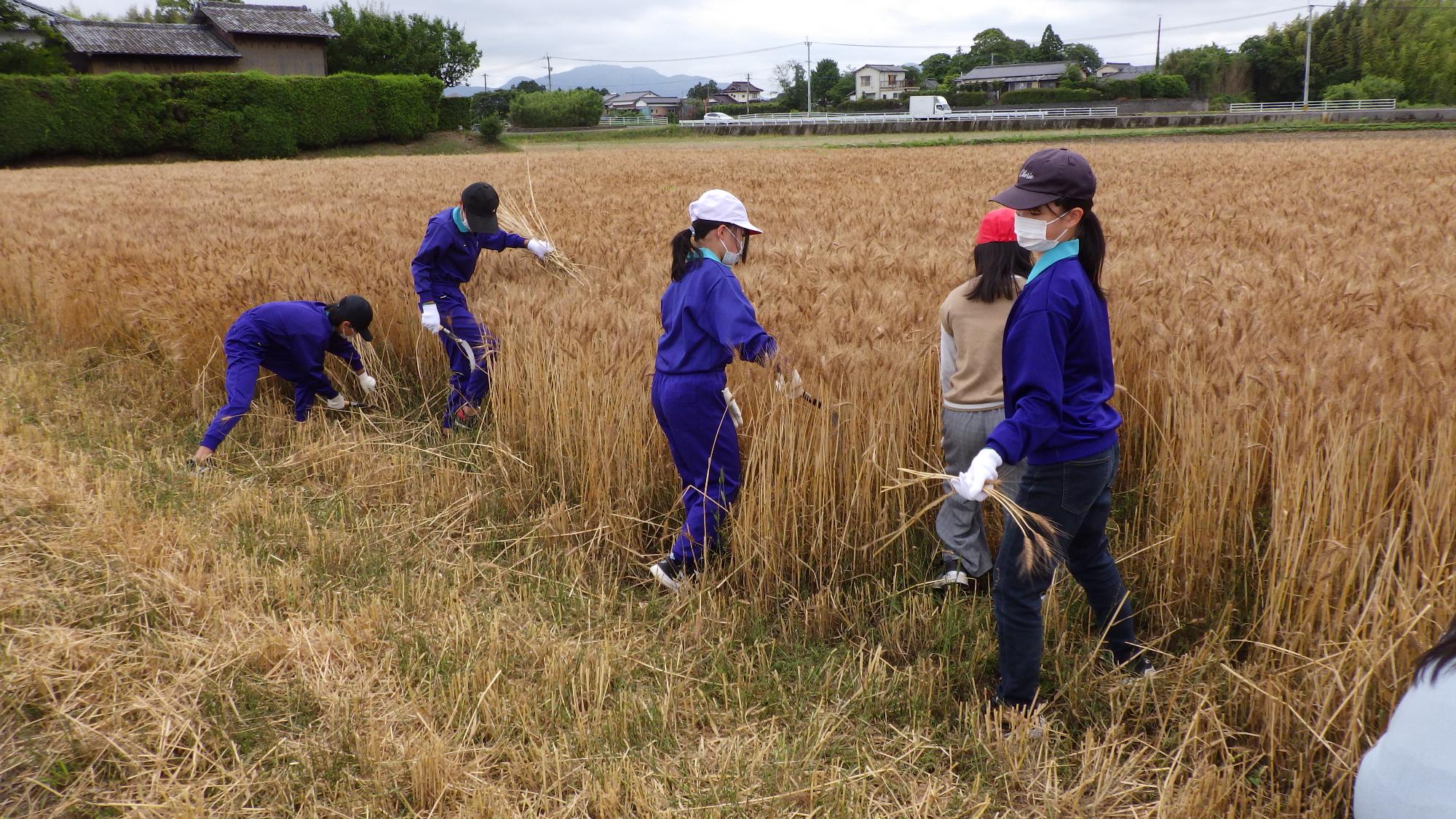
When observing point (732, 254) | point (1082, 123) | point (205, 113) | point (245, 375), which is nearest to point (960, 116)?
point (1082, 123)

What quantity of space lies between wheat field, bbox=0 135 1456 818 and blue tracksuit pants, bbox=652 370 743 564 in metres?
0.18

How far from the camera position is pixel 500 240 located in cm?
684

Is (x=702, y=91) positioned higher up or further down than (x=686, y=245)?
higher up

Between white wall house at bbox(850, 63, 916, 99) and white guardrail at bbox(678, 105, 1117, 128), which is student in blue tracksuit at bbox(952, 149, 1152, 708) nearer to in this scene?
white guardrail at bbox(678, 105, 1117, 128)

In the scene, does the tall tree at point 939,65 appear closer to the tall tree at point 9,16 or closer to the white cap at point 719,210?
the tall tree at point 9,16

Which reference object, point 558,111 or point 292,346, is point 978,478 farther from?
point 558,111

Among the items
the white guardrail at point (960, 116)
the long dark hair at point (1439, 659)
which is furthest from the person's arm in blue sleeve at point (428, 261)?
the white guardrail at point (960, 116)

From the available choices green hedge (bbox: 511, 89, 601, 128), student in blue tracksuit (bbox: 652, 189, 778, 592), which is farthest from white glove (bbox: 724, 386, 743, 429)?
green hedge (bbox: 511, 89, 601, 128)

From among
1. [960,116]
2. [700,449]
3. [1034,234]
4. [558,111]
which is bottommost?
[700,449]

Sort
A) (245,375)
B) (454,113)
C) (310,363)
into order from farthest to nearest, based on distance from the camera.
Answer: (454,113)
(310,363)
(245,375)

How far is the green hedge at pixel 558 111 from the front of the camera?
60875mm

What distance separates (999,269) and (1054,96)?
213 ft

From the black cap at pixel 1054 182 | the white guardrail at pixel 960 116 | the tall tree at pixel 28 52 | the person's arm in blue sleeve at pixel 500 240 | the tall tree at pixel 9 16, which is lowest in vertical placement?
the person's arm in blue sleeve at pixel 500 240

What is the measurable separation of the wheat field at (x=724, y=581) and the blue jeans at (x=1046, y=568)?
0.18 meters
